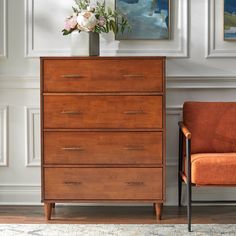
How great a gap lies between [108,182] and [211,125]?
2.90 ft

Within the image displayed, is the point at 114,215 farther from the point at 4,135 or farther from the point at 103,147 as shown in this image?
the point at 4,135

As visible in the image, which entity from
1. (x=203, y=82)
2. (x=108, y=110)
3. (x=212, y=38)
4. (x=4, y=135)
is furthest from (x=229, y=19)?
(x=4, y=135)

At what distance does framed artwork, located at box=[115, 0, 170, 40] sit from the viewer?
4.26 m

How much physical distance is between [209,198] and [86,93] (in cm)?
133

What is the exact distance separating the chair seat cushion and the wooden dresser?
31 cm

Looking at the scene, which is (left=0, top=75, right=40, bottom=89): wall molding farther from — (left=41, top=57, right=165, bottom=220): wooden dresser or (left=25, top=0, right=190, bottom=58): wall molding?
(left=41, top=57, right=165, bottom=220): wooden dresser

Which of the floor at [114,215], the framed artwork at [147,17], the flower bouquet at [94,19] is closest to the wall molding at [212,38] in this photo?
the framed artwork at [147,17]

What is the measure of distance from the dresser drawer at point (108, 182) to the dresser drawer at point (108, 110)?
32cm

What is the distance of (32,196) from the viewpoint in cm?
439

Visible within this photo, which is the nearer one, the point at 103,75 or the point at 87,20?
the point at 103,75

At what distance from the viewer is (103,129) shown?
3816 mm

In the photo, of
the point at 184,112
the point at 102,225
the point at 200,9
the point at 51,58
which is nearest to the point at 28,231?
the point at 102,225

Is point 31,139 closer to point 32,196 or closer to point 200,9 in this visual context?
point 32,196

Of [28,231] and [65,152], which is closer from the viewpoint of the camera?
[28,231]
